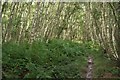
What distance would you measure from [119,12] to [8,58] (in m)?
4.89

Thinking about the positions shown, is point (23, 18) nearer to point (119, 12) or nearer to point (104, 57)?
point (104, 57)

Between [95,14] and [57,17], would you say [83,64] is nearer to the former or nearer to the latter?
[95,14]

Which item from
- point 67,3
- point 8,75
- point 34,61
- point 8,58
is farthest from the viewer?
point 67,3

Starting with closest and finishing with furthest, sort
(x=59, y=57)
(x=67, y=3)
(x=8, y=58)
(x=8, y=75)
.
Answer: (x=8, y=75), (x=8, y=58), (x=59, y=57), (x=67, y=3)

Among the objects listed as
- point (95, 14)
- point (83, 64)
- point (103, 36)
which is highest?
point (95, 14)

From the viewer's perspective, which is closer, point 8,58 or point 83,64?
point 8,58

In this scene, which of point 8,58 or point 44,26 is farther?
point 44,26

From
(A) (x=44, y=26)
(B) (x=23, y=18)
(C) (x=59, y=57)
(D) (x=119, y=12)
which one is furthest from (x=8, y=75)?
(A) (x=44, y=26)

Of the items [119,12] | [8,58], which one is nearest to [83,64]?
[119,12]

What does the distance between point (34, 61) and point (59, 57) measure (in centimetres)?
235

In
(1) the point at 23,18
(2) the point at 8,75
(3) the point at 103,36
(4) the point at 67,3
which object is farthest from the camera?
(4) the point at 67,3

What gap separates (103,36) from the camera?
48.7ft

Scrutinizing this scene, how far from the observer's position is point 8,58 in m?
10.3

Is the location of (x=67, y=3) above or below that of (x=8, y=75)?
above
